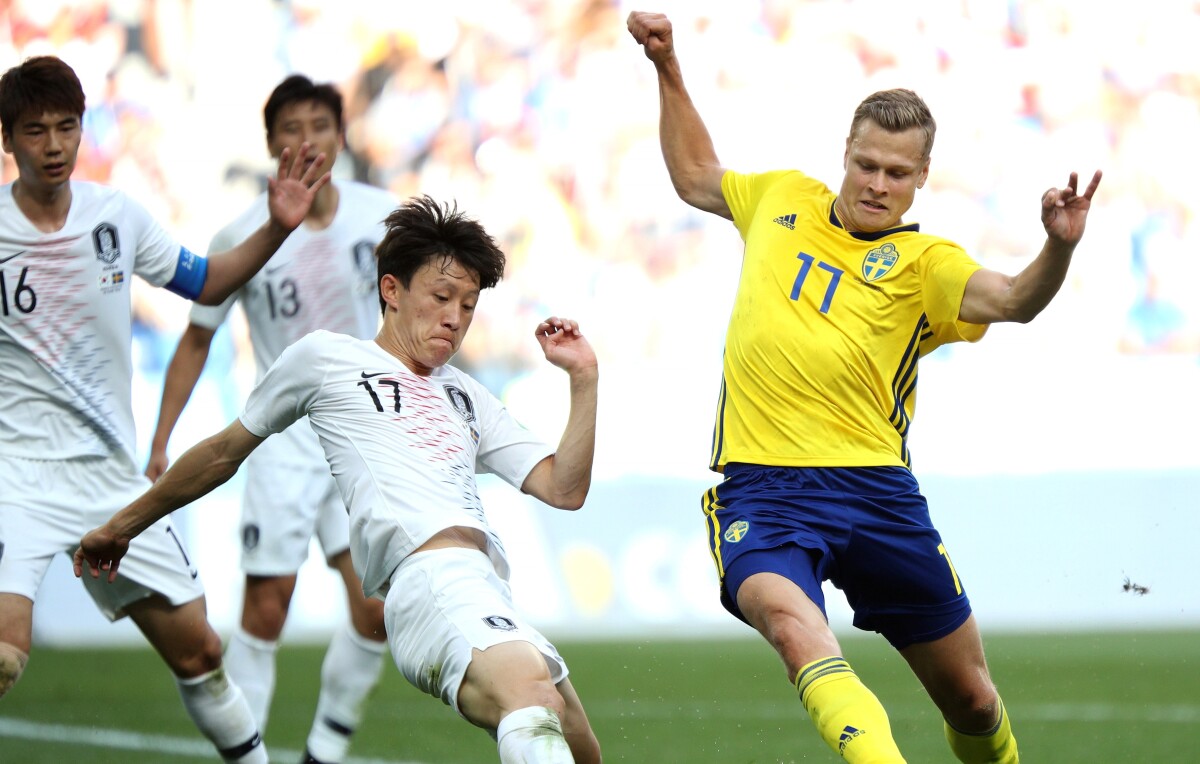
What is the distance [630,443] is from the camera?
12.2m

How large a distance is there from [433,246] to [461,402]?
454 mm

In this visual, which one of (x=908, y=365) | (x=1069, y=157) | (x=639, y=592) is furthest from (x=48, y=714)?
(x=1069, y=157)

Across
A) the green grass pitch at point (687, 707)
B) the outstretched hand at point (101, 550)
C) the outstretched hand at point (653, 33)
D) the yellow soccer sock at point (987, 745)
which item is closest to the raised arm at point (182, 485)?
the outstretched hand at point (101, 550)

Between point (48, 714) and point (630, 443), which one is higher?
point (630, 443)

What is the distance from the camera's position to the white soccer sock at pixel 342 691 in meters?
5.86

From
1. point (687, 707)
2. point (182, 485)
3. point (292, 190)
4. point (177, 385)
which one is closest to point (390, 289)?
point (182, 485)

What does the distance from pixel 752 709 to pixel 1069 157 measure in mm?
6723

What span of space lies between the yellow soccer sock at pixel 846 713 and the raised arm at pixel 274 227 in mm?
2320

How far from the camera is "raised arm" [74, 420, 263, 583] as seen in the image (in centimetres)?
421

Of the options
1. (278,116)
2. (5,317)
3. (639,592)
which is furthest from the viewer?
(639,592)

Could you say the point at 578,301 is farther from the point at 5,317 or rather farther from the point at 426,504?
the point at 426,504

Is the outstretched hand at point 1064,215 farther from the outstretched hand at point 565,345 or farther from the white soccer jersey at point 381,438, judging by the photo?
the white soccer jersey at point 381,438

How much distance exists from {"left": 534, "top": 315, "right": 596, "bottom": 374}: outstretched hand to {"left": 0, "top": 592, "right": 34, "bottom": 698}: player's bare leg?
1.86 metres

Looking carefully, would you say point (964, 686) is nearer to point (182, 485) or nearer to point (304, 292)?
point (182, 485)
